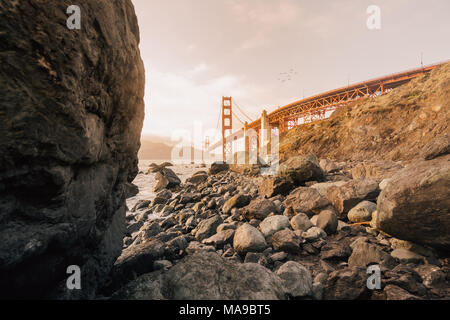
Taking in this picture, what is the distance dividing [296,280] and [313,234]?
1266 mm

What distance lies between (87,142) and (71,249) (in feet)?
2.75

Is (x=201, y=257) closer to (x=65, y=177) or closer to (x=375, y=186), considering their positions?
(x=65, y=177)

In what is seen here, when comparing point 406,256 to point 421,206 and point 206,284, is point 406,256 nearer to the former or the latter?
point 421,206

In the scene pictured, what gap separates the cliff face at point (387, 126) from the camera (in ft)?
22.8

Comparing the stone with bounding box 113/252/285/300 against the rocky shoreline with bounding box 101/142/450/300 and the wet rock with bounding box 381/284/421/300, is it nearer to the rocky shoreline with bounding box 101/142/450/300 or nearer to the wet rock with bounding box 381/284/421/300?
the rocky shoreline with bounding box 101/142/450/300

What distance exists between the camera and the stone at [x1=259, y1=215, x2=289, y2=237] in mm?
2951

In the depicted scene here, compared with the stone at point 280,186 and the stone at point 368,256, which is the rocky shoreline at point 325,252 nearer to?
the stone at point 368,256

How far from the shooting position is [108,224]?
2031mm

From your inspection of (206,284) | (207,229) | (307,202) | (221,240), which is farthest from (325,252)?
(207,229)

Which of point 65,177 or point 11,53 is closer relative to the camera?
point 11,53

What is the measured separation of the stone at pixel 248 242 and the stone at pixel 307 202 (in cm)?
135

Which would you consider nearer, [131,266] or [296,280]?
[296,280]

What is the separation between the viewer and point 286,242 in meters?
2.50

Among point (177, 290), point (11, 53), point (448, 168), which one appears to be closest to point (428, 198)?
point (448, 168)
